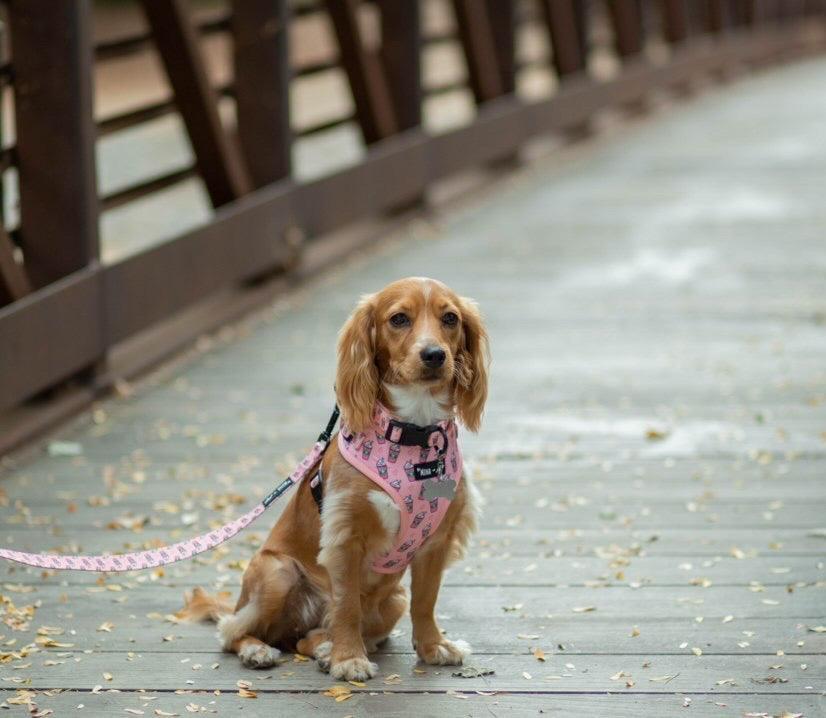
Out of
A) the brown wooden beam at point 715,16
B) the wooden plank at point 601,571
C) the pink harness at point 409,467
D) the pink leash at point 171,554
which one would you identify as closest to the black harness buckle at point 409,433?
the pink harness at point 409,467

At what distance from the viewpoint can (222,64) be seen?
22.7 metres

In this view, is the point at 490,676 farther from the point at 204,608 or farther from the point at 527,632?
the point at 204,608

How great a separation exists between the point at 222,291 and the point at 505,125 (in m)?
5.00

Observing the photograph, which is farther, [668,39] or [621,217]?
[668,39]

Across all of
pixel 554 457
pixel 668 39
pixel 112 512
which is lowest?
pixel 668 39

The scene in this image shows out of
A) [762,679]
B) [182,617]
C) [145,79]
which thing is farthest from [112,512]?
[145,79]

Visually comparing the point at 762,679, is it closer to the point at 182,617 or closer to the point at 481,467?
the point at 182,617

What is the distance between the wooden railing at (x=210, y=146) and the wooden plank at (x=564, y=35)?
2 centimetres

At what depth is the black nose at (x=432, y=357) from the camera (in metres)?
3.53

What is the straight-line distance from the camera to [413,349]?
140 inches

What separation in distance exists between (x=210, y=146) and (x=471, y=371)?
4.48 m

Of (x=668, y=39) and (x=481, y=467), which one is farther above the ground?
(x=481, y=467)

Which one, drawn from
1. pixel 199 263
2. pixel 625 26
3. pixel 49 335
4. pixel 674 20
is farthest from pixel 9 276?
pixel 674 20

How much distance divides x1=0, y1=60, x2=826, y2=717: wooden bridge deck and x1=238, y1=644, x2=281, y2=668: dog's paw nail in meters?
0.06
